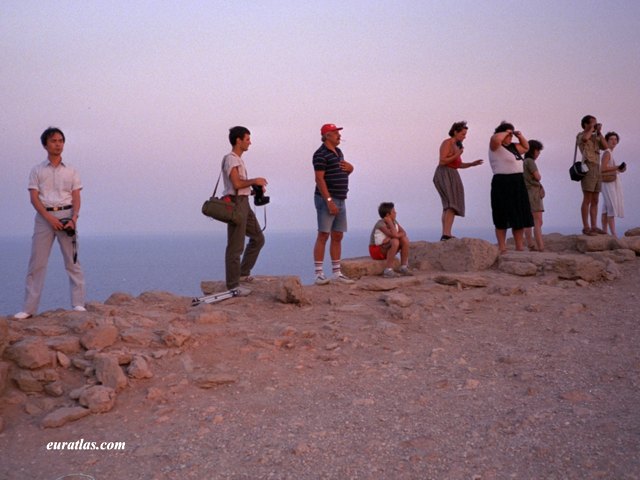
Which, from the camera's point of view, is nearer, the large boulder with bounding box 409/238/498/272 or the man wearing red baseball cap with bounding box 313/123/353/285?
the man wearing red baseball cap with bounding box 313/123/353/285

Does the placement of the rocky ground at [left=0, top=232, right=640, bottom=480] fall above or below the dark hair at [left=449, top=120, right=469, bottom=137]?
below

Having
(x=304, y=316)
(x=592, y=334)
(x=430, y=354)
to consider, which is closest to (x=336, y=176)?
(x=304, y=316)

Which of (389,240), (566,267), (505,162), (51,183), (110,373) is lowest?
(110,373)

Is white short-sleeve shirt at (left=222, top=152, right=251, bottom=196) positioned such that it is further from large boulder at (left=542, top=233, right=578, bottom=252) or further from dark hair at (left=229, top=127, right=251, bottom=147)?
large boulder at (left=542, top=233, right=578, bottom=252)

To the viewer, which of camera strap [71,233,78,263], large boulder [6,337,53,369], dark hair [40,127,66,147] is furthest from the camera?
camera strap [71,233,78,263]

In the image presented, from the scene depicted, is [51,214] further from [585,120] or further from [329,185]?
[585,120]

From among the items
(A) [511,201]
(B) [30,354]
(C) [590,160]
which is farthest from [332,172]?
(C) [590,160]

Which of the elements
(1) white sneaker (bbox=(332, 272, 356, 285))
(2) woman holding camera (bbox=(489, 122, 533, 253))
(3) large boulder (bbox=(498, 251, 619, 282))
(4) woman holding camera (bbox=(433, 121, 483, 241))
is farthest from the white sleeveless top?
(1) white sneaker (bbox=(332, 272, 356, 285))

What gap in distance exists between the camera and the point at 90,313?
20.1 feet

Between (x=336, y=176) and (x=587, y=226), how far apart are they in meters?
5.26

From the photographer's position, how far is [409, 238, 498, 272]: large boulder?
884 centimetres

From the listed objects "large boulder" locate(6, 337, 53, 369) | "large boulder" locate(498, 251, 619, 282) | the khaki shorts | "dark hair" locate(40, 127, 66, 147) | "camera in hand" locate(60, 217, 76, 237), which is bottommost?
"large boulder" locate(6, 337, 53, 369)

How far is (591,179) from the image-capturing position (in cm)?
1016

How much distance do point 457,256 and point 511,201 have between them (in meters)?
1.11
